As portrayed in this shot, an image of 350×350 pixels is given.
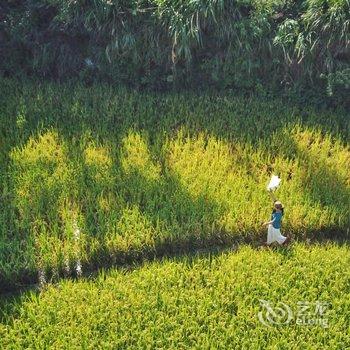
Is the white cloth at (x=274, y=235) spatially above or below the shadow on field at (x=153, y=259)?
above

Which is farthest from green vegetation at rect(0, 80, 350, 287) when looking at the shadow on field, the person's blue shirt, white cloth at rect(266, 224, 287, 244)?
the person's blue shirt

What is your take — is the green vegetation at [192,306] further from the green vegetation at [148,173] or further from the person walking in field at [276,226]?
the green vegetation at [148,173]

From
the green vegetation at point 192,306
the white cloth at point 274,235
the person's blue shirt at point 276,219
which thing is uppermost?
the person's blue shirt at point 276,219

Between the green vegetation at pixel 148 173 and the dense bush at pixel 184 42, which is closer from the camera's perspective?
the green vegetation at pixel 148 173

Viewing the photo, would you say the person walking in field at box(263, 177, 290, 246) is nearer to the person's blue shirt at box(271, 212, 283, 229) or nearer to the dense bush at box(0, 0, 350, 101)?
the person's blue shirt at box(271, 212, 283, 229)

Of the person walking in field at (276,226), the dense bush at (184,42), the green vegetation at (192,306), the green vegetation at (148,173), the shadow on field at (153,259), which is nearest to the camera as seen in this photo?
the green vegetation at (192,306)

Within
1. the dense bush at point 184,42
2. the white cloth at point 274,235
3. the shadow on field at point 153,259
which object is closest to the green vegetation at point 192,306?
the shadow on field at point 153,259

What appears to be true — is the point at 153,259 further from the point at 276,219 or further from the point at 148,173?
the point at 276,219
